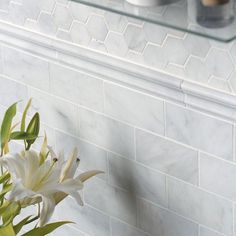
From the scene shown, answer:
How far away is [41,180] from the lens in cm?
132

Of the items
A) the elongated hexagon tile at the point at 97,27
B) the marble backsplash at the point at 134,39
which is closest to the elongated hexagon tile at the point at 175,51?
the marble backsplash at the point at 134,39

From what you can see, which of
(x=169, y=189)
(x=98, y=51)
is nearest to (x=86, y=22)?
(x=98, y=51)

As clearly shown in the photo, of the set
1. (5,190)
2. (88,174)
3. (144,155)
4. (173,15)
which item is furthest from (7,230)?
(173,15)

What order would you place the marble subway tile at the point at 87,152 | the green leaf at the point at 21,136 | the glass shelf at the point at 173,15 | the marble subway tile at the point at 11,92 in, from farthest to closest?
the marble subway tile at the point at 11,92, the marble subway tile at the point at 87,152, the green leaf at the point at 21,136, the glass shelf at the point at 173,15

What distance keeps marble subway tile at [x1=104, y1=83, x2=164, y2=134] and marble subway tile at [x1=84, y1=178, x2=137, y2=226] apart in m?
0.18

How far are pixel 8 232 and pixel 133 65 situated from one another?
0.38m

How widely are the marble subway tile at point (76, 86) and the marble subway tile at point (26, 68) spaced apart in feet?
0.09

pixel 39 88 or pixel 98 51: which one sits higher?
pixel 98 51

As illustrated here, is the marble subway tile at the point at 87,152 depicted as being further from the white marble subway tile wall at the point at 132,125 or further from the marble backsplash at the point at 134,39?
the marble backsplash at the point at 134,39

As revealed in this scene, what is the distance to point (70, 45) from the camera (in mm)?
1408

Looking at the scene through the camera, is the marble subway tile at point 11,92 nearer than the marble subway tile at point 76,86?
No

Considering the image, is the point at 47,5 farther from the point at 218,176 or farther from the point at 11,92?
the point at 218,176

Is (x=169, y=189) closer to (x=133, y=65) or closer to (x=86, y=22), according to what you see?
(x=133, y=65)

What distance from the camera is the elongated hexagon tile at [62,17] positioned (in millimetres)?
1390
